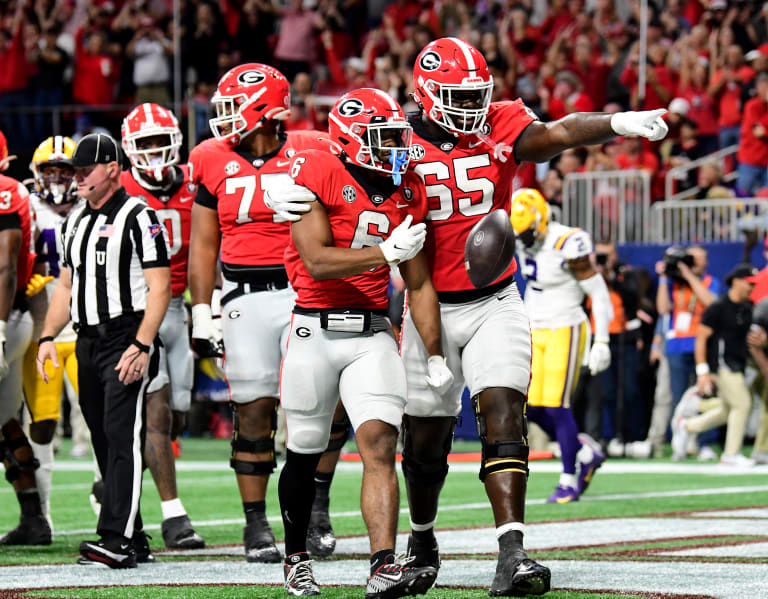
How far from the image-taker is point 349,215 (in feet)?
16.6

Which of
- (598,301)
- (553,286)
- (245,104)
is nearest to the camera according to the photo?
(245,104)

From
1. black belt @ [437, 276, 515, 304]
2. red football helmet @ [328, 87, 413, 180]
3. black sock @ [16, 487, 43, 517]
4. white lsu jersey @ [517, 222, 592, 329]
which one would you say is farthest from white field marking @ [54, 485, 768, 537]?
red football helmet @ [328, 87, 413, 180]

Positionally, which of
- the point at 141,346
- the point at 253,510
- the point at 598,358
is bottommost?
the point at 253,510

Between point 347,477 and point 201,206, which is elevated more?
point 201,206

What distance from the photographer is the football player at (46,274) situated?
287 inches

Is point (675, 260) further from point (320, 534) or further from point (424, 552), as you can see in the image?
point (424, 552)

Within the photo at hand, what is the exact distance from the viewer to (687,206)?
14.7 meters

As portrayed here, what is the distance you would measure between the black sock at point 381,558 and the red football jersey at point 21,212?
296 cm

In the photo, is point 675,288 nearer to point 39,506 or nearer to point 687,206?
point 687,206

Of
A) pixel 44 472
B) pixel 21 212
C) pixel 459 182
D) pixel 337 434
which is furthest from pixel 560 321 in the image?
pixel 459 182

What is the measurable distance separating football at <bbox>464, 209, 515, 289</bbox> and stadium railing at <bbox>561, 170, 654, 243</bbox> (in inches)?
389

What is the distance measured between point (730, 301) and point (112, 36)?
10151 mm

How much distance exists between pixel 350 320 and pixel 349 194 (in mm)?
454

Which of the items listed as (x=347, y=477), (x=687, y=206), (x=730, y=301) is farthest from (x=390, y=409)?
(x=687, y=206)
